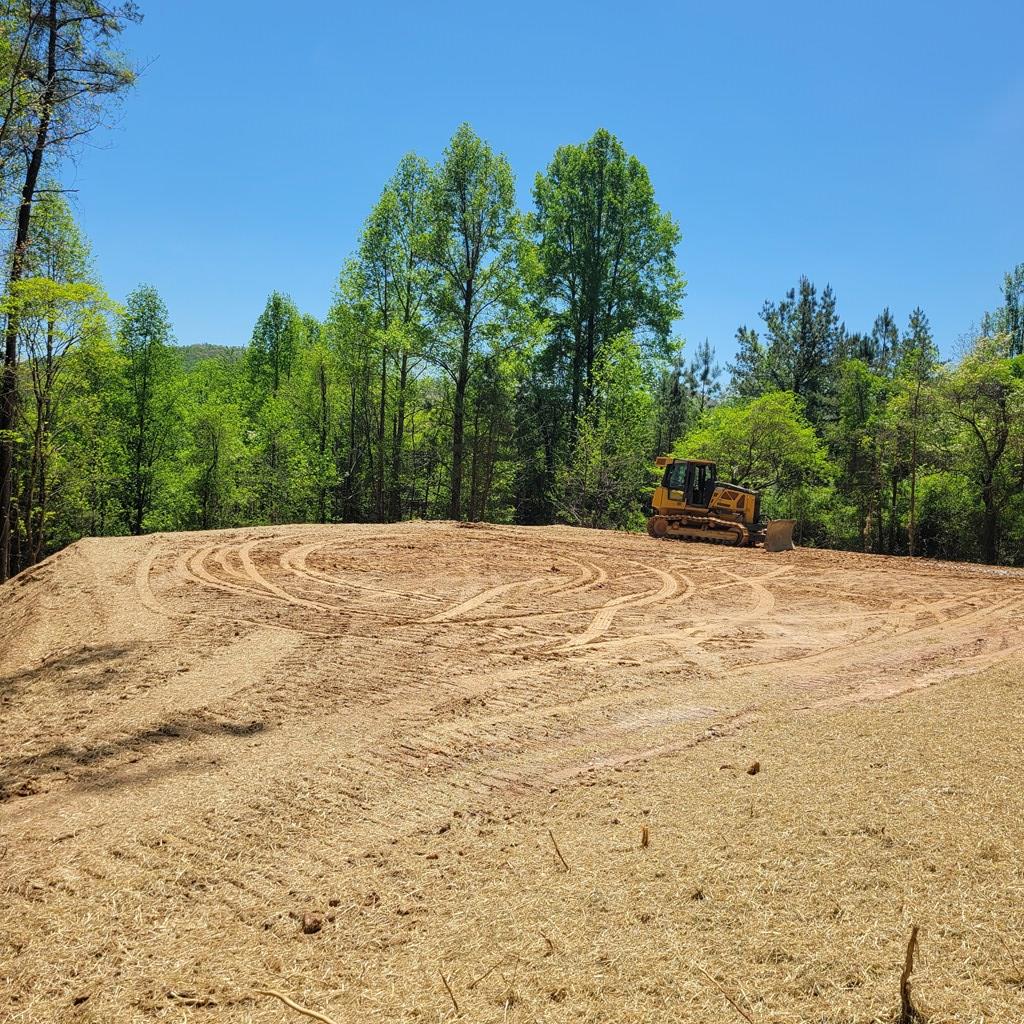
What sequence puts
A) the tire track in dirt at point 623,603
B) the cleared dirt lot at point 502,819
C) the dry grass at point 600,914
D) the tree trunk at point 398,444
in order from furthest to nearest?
the tree trunk at point 398,444 → the tire track in dirt at point 623,603 → the cleared dirt lot at point 502,819 → the dry grass at point 600,914

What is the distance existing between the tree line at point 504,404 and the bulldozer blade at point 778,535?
12.4 m

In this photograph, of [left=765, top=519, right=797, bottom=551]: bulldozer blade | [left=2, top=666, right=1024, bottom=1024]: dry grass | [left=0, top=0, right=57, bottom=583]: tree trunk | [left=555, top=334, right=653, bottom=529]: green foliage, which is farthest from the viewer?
[left=555, top=334, right=653, bottom=529]: green foliage

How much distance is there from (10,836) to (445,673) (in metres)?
4.36

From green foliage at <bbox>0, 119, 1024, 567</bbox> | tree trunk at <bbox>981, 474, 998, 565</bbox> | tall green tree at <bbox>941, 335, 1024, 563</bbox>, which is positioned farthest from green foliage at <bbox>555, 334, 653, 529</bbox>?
tree trunk at <bbox>981, 474, 998, 565</bbox>

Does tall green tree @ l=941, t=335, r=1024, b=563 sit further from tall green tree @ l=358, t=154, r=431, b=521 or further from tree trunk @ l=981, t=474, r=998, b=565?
tall green tree @ l=358, t=154, r=431, b=521

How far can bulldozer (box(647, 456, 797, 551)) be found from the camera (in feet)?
73.2

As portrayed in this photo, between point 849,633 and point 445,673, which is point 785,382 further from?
point 445,673

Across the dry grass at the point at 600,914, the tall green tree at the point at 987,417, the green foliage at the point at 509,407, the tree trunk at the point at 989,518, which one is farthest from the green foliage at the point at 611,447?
the dry grass at the point at 600,914

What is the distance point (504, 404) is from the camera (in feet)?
121

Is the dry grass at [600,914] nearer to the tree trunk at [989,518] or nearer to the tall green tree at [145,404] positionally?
the tree trunk at [989,518]

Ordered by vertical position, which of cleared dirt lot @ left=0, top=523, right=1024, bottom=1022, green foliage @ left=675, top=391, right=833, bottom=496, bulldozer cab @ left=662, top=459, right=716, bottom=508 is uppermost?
green foliage @ left=675, top=391, right=833, bottom=496

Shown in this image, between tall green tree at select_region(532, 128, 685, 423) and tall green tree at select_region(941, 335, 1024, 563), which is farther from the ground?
tall green tree at select_region(532, 128, 685, 423)

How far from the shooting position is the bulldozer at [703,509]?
22.3m

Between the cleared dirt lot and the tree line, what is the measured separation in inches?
647
